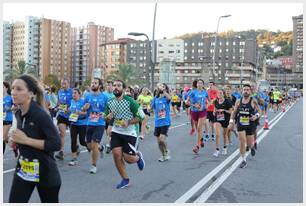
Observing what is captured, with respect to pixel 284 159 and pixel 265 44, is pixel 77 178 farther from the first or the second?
pixel 265 44

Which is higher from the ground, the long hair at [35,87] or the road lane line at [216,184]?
the long hair at [35,87]

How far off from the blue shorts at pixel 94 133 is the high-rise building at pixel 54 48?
450ft

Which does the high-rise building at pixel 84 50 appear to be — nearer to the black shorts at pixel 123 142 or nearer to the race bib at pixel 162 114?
the race bib at pixel 162 114

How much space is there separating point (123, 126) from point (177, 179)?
146cm

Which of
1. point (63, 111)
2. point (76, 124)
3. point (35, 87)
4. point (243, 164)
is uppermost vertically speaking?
point (35, 87)

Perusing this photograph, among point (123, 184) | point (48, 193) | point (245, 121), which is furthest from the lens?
point (245, 121)

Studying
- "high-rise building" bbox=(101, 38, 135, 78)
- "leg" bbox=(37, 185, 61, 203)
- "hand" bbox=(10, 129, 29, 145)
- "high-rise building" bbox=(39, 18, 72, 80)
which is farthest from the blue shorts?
"high-rise building" bbox=(101, 38, 135, 78)

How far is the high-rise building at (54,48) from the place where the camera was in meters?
148

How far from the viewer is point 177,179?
28.3 feet

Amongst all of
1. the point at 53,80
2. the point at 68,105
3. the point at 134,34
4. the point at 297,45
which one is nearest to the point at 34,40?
the point at 53,80

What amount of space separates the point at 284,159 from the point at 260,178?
9.29ft

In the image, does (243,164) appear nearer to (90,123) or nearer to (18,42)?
(90,123)

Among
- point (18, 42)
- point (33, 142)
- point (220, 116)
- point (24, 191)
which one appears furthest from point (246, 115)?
point (18, 42)

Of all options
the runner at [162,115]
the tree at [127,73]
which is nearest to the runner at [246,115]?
the runner at [162,115]
